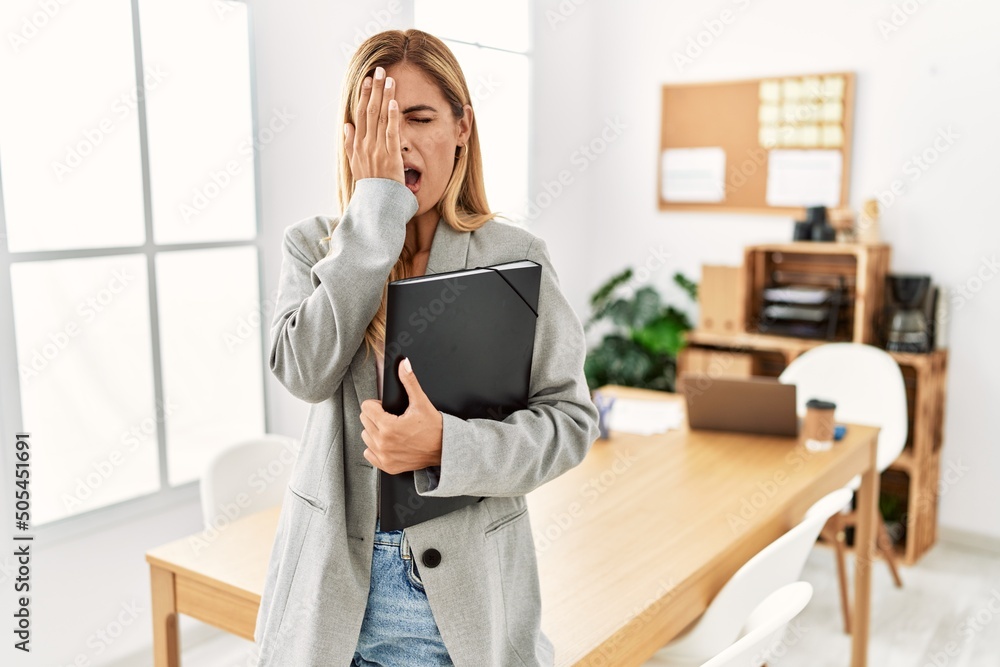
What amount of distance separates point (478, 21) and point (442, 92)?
3.15m

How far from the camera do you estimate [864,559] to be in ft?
8.66


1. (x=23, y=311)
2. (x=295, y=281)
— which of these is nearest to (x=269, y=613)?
(x=295, y=281)

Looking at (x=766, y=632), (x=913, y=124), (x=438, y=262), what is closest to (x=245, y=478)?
(x=438, y=262)

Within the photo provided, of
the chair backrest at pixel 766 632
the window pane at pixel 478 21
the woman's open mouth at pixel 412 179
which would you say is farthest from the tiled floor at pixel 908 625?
the window pane at pixel 478 21

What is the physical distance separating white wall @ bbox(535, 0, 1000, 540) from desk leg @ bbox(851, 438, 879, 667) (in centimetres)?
135

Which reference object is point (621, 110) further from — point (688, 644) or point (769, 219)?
point (688, 644)

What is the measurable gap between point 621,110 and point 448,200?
3.70m

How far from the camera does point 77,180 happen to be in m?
2.60

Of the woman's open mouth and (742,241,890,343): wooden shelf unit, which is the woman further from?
(742,241,890,343): wooden shelf unit

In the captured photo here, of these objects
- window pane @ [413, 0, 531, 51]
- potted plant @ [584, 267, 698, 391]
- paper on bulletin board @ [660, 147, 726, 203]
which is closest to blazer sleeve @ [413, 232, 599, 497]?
window pane @ [413, 0, 531, 51]

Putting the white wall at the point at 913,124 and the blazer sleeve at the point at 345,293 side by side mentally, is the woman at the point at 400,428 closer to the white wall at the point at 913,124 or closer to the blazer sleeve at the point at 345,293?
the blazer sleeve at the point at 345,293

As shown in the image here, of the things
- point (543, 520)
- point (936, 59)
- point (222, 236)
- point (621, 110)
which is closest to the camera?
point (543, 520)

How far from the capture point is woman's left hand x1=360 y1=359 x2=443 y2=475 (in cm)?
103

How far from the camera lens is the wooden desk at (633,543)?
1.62 m
